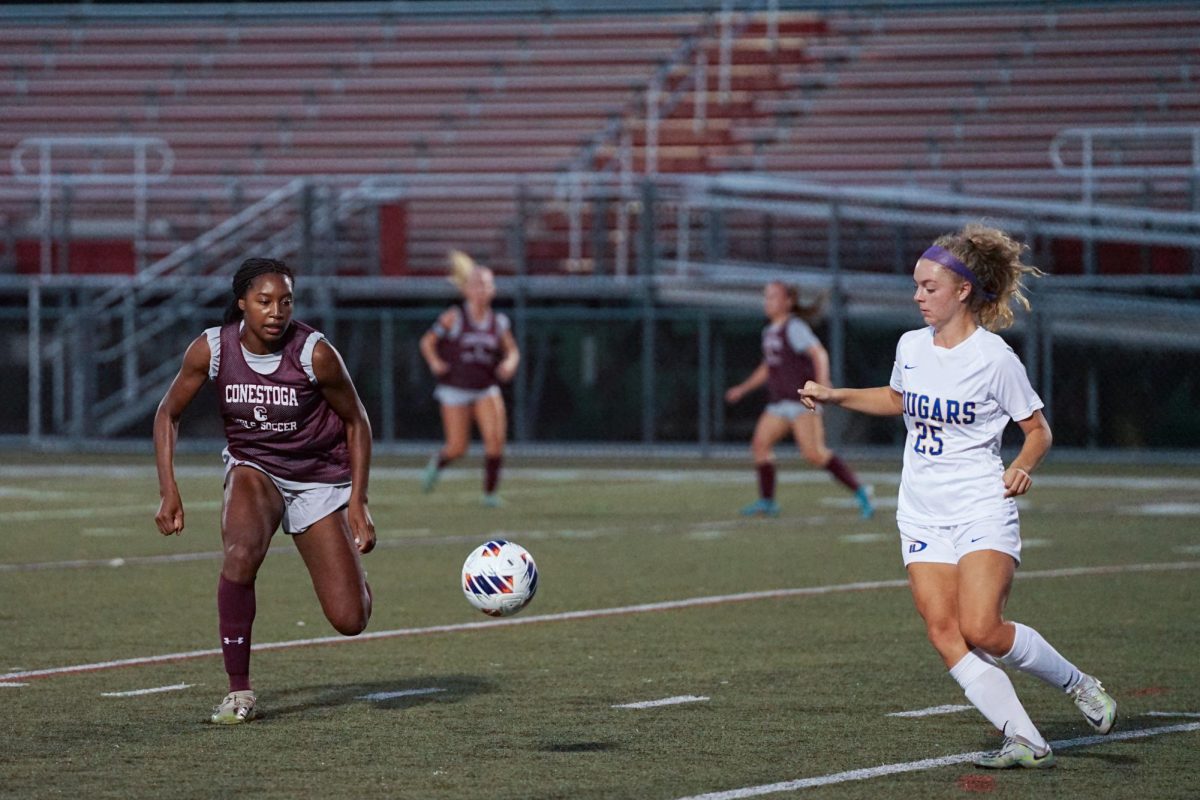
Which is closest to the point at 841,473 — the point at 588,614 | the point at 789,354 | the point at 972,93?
the point at 789,354

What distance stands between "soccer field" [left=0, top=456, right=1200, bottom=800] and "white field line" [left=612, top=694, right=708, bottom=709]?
28mm

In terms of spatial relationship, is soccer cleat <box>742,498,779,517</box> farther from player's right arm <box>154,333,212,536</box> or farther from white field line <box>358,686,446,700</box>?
player's right arm <box>154,333,212,536</box>

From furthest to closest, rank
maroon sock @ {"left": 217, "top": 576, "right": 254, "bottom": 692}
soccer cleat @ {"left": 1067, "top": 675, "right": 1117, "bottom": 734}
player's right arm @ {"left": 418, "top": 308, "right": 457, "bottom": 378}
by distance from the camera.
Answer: player's right arm @ {"left": 418, "top": 308, "right": 457, "bottom": 378}, maroon sock @ {"left": 217, "top": 576, "right": 254, "bottom": 692}, soccer cleat @ {"left": 1067, "top": 675, "right": 1117, "bottom": 734}

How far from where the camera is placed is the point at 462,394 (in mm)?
18594

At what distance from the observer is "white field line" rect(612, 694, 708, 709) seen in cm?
786

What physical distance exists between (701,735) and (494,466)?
35.7ft

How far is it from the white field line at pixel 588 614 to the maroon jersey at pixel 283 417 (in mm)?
1608

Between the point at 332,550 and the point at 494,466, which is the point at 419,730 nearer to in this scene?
the point at 332,550

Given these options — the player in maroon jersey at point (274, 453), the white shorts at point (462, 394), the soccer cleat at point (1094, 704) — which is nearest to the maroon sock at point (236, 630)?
the player in maroon jersey at point (274, 453)

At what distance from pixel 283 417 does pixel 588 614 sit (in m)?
3.49

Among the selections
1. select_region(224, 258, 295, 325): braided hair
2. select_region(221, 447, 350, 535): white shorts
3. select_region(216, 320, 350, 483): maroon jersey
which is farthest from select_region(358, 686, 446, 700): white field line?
select_region(224, 258, 295, 325): braided hair

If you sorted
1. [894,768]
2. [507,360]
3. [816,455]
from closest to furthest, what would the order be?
[894,768] → [816,455] → [507,360]

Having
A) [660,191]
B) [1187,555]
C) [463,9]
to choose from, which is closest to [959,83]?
[660,191]

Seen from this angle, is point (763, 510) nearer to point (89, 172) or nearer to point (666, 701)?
point (666, 701)
